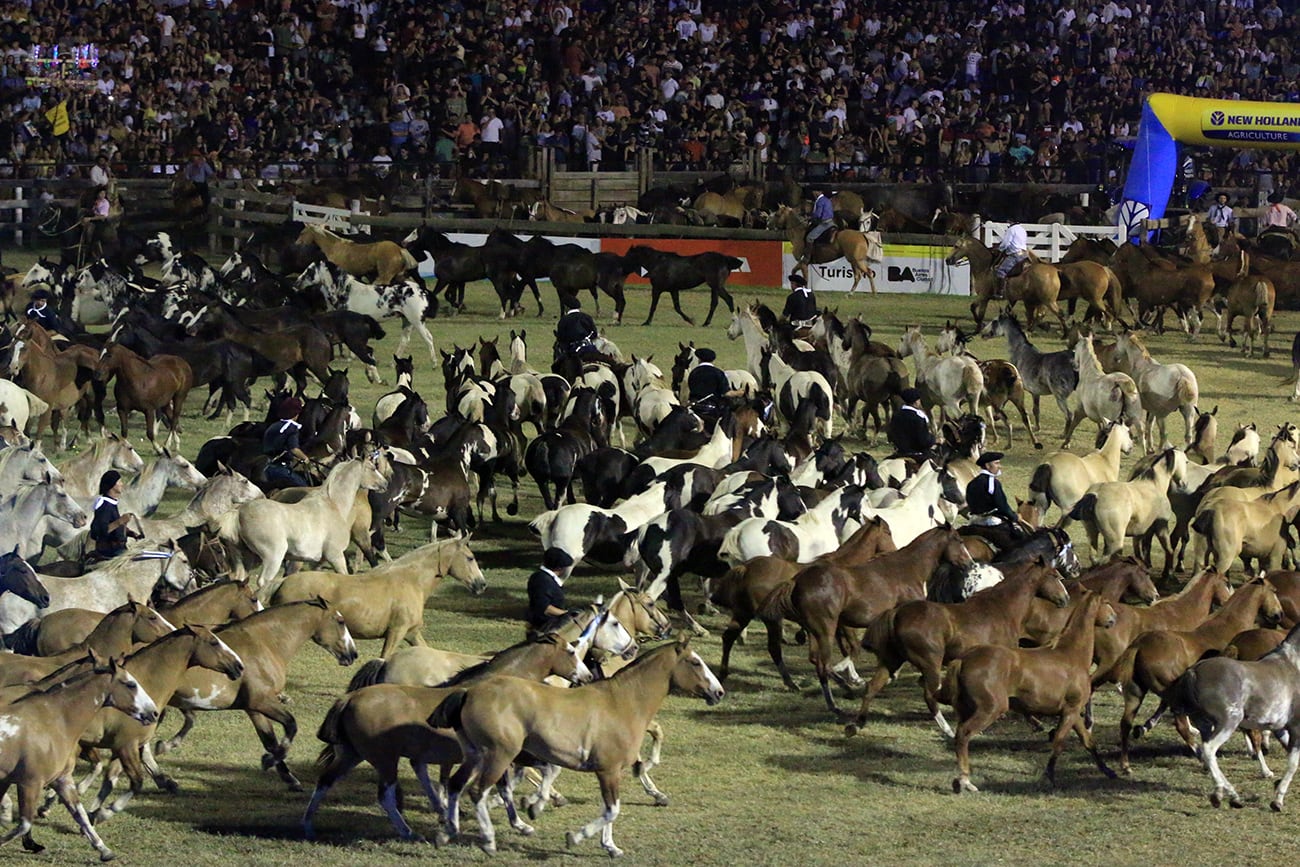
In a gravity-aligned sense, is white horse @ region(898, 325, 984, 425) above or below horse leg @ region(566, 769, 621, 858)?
above

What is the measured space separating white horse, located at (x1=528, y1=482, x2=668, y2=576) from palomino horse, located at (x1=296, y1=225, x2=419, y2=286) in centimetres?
1345

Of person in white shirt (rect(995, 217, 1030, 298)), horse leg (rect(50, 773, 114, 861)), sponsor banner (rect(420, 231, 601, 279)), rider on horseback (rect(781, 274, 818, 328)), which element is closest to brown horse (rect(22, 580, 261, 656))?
horse leg (rect(50, 773, 114, 861))

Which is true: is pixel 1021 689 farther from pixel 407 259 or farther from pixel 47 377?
pixel 407 259

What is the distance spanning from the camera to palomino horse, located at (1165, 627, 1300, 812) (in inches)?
354

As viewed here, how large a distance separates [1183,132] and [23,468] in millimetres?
21491

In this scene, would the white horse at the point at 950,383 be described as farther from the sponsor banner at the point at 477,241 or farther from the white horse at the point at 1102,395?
the sponsor banner at the point at 477,241

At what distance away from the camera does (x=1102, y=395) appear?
17375 mm

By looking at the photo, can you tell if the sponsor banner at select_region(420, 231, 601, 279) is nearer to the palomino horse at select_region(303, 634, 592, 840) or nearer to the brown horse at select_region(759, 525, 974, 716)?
the brown horse at select_region(759, 525, 974, 716)

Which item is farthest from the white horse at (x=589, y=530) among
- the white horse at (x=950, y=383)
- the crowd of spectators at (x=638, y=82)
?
the crowd of spectators at (x=638, y=82)

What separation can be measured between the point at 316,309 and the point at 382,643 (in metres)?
10.8

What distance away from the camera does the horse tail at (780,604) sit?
1085cm

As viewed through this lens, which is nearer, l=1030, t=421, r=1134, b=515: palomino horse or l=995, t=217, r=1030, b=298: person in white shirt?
l=1030, t=421, r=1134, b=515: palomino horse

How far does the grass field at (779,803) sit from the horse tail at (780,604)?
50 centimetres

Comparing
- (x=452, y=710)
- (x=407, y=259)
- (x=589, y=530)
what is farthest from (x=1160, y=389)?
(x=407, y=259)
